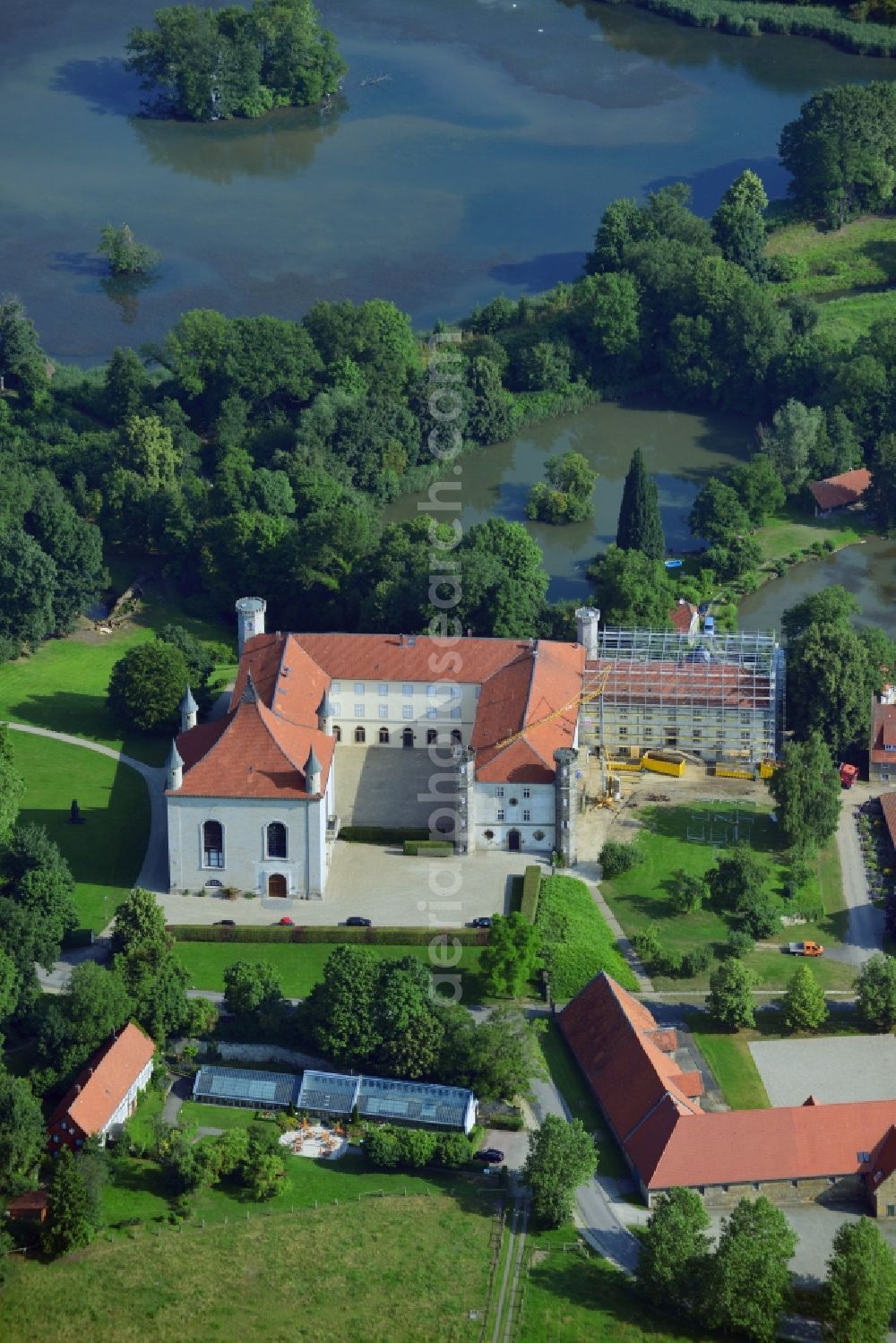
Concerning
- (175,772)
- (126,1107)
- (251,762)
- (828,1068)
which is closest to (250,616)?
(251,762)

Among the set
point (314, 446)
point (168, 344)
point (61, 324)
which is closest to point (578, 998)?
point (314, 446)

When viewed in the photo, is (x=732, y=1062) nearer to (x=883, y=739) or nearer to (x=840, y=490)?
(x=883, y=739)

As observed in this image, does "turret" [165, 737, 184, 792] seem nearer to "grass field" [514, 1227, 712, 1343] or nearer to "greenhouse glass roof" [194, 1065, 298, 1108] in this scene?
"greenhouse glass roof" [194, 1065, 298, 1108]

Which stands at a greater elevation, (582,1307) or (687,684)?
(687,684)

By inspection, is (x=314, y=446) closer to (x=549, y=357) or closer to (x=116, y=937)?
(x=549, y=357)

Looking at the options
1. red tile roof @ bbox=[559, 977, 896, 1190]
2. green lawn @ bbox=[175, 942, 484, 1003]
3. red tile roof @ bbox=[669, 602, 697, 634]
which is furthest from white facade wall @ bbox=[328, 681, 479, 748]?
red tile roof @ bbox=[559, 977, 896, 1190]
